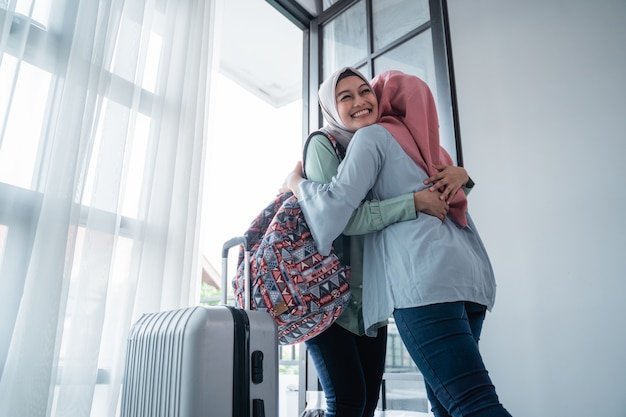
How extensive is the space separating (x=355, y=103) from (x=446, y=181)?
0.31 m

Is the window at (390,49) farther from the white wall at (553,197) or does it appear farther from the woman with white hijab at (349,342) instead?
the woman with white hijab at (349,342)

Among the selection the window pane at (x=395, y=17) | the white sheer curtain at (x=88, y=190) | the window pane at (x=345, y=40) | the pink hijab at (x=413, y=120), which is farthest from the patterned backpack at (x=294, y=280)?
the window pane at (x=345, y=40)

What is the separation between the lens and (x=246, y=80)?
139 inches

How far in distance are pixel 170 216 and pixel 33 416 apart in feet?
2.42

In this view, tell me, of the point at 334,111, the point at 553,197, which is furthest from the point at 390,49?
the point at 334,111

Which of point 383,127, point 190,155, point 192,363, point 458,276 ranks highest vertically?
point 190,155

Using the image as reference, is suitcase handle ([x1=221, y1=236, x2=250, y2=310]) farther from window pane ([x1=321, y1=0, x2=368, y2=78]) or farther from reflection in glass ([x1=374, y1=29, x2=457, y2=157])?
window pane ([x1=321, y1=0, x2=368, y2=78])

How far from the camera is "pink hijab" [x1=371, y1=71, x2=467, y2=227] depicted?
3.10 ft

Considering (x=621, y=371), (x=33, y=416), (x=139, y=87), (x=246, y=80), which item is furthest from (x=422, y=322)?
(x=246, y=80)

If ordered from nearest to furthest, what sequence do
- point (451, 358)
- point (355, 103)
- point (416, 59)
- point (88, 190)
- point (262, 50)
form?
point (451, 358)
point (355, 103)
point (88, 190)
point (416, 59)
point (262, 50)

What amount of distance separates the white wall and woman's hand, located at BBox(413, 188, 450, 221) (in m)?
1.05

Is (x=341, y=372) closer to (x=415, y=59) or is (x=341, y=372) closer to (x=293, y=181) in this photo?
(x=293, y=181)

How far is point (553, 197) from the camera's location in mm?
1738

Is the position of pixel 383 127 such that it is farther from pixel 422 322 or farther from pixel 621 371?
pixel 621 371
